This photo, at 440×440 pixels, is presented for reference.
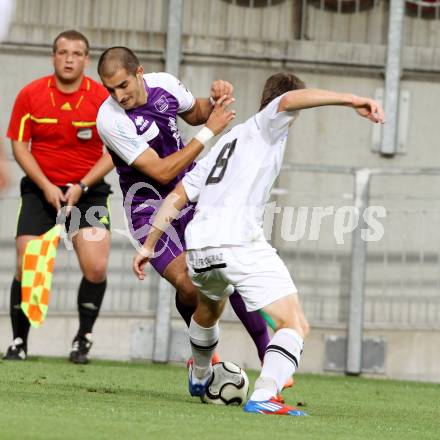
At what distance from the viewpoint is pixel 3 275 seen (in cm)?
1096

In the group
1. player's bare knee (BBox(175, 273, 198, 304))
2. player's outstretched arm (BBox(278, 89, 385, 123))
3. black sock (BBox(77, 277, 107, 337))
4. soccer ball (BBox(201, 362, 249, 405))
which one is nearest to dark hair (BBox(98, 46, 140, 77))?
player's bare knee (BBox(175, 273, 198, 304))

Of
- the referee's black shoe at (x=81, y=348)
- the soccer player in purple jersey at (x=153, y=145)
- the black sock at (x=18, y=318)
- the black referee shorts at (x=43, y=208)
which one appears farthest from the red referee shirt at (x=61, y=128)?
the soccer player in purple jersey at (x=153, y=145)

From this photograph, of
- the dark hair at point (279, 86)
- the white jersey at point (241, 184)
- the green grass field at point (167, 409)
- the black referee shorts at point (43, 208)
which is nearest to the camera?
the green grass field at point (167, 409)

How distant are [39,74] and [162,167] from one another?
15.7ft

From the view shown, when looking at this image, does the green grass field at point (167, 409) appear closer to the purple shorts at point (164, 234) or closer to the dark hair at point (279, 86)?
the purple shorts at point (164, 234)

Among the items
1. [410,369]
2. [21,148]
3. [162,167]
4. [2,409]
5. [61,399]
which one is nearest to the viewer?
[2,409]

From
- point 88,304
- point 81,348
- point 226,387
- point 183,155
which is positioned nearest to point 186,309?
point 226,387

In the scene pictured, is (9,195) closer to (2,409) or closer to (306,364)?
(306,364)

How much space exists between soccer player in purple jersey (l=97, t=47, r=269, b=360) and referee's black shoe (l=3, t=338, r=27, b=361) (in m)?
2.33

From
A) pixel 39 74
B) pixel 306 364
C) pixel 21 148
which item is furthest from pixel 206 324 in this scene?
pixel 39 74

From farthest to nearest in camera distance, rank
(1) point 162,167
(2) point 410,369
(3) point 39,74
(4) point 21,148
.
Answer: (3) point 39,74
(2) point 410,369
(4) point 21,148
(1) point 162,167

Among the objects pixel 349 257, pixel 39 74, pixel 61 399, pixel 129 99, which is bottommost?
pixel 61 399

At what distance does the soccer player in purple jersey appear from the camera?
23.3 ft

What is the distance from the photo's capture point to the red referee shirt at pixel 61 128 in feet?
30.8
